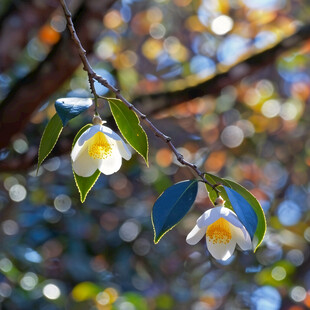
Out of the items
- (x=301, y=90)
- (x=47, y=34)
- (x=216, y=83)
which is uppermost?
(x=216, y=83)

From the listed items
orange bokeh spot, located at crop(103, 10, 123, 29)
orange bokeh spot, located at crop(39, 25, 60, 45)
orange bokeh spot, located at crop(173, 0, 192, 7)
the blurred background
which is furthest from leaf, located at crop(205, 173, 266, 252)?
orange bokeh spot, located at crop(173, 0, 192, 7)

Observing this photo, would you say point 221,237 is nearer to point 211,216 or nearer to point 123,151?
point 211,216

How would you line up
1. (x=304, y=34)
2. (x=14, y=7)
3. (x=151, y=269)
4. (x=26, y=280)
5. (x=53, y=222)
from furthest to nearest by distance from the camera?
(x=151, y=269), (x=53, y=222), (x=14, y=7), (x=26, y=280), (x=304, y=34)

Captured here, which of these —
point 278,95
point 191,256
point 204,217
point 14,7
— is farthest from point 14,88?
point 278,95

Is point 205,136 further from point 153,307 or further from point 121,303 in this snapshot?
point 121,303

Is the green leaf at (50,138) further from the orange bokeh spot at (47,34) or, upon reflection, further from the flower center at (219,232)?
the orange bokeh spot at (47,34)

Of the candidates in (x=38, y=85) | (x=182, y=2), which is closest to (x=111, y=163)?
(x=38, y=85)
